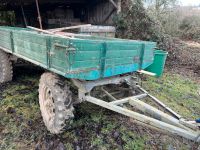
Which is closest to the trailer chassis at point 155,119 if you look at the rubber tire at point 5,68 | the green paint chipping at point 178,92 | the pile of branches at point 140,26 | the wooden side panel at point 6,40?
the green paint chipping at point 178,92

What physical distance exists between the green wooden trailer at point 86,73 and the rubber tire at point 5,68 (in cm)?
125

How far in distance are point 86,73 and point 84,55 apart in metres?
0.24

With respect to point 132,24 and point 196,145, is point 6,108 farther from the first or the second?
point 132,24

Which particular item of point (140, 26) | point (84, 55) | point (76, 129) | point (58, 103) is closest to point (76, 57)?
point (84, 55)

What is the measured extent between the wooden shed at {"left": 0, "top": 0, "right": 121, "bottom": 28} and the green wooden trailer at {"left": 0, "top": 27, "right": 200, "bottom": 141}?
19.3 ft

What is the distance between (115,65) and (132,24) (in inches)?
242

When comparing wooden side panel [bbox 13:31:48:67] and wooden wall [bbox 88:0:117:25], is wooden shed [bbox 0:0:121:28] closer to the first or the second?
wooden wall [bbox 88:0:117:25]

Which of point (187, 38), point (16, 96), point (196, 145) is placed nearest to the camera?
point (196, 145)

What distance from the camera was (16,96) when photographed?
4418 millimetres

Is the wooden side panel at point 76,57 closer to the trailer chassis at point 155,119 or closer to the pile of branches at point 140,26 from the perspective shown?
the trailer chassis at point 155,119

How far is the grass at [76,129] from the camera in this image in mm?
3020

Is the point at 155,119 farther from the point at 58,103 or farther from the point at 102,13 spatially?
the point at 102,13

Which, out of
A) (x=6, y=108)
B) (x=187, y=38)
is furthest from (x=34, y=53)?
(x=187, y=38)

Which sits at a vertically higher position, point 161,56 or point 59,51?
point 59,51
